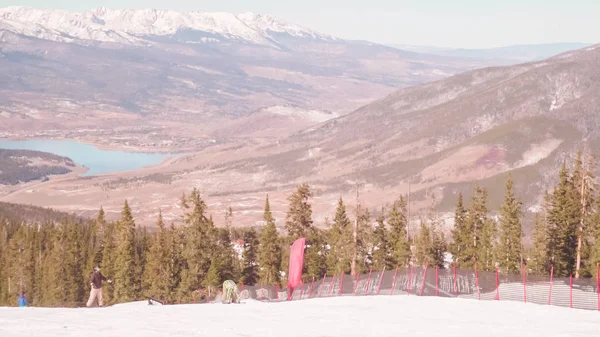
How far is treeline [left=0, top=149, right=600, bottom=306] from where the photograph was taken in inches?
3098

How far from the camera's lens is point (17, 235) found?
119188 millimetres

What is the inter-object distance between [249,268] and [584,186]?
49197mm

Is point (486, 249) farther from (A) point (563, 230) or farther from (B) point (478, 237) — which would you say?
(A) point (563, 230)

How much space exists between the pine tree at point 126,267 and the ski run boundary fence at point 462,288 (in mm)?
34416

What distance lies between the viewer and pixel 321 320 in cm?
3975

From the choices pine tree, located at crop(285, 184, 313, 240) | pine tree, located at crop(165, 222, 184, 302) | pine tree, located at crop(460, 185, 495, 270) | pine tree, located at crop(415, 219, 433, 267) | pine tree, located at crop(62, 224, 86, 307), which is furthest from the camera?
pine tree, located at crop(62, 224, 86, 307)

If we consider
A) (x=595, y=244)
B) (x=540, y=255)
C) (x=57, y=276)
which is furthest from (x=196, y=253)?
(x=595, y=244)

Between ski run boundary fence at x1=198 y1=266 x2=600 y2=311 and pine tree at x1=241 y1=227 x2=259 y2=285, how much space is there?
44612mm

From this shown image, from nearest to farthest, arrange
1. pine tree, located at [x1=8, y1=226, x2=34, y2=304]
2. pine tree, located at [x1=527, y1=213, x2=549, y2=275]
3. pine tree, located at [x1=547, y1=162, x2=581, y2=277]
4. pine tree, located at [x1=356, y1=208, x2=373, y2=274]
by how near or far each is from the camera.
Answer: pine tree, located at [x1=547, y1=162, x2=581, y2=277] < pine tree, located at [x1=527, y1=213, x2=549, y2=275] < pine tree, located at [x1=356, y1=208, x2=373, y2=274] < pine tree, located at [x1=8, y1=226, x2=34, y2=304]

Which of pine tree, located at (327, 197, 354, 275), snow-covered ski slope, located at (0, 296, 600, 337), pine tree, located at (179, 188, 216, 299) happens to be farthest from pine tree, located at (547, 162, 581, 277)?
pine tree, located at (179, 188, 216, 299)

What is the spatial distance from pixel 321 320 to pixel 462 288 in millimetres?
15365

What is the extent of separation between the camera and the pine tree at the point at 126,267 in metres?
88.9

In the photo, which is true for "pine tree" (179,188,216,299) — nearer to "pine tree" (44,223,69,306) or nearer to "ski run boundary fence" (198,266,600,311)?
"pine tree" (44,223,69,306)

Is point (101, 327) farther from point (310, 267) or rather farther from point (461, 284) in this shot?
point (310, 267)
